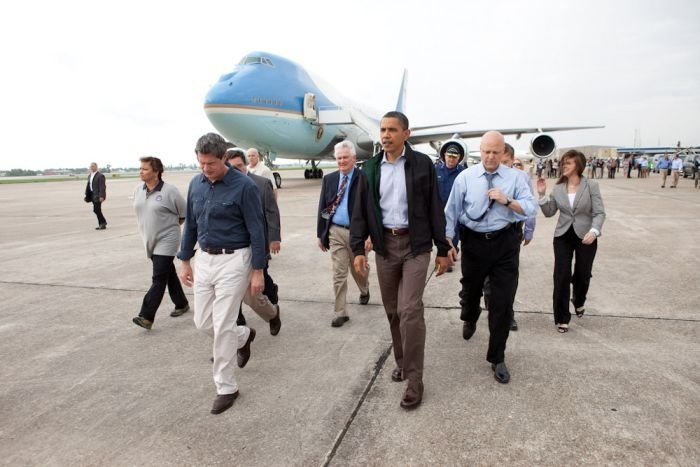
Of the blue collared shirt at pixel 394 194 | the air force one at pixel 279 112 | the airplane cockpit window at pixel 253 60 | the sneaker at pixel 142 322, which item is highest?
the airplane cockpit window at pixel 253 60

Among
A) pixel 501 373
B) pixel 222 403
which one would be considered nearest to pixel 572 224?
pixel 501 373

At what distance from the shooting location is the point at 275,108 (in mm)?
15453

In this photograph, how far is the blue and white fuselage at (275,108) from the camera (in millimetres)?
14648

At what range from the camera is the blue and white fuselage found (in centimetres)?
1465

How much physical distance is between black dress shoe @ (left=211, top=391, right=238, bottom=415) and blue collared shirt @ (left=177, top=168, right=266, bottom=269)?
2.84ft

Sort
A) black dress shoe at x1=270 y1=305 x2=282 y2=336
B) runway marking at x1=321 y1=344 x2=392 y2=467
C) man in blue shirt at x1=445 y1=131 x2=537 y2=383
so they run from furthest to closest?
black dress shoe at x1=270 y1=305 x2=282 y2=336 → man in blue shirt at x1=445 y1=131 x2=537 y2=383 → runway marking at x1=321 y1=344 x2=392 y2=467

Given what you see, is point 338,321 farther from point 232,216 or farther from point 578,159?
point 578,159

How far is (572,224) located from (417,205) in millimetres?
1903

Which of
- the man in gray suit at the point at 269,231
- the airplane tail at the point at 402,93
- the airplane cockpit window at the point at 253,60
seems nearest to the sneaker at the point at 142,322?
the man in gray suit at the point at 269,231

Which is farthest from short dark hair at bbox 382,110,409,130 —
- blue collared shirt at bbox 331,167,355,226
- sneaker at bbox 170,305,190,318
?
sneaker at bbox 170,305,190,318

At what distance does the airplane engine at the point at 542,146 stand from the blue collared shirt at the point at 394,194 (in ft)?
51.7

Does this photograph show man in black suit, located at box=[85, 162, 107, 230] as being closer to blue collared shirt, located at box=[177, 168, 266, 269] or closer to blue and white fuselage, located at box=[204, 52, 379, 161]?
blue and white fuselage, located at box=[204, 52, 379, 161]

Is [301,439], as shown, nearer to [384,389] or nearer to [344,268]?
[384,389]

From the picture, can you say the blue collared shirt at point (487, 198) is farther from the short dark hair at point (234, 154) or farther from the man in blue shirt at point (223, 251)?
the short dark hair at point (234, 154)
